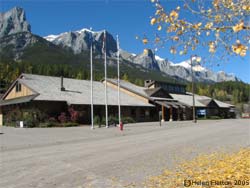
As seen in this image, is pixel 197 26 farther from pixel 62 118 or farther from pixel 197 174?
pixel 62 118

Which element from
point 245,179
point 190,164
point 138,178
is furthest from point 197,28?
point 190,164

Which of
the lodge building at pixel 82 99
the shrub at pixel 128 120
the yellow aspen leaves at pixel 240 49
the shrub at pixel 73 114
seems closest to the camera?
the yellow aspen leaves at pixel 240 49

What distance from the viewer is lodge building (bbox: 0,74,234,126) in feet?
132

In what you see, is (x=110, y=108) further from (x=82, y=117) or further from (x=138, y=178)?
(x=138, y=178)

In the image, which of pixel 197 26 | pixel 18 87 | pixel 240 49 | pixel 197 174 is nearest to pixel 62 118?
pixel 18 87

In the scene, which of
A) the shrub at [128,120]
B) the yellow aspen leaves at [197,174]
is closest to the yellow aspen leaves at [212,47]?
the yellow aspen leaves at [197,174]

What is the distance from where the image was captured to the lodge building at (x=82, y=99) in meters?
40.1

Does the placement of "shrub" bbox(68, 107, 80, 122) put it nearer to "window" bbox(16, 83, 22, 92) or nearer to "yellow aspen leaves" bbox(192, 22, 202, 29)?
"window" bbox(16, 83, 22, 92)

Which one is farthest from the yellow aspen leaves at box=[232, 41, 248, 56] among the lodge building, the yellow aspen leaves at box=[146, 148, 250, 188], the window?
the window

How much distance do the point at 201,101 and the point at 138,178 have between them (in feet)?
221

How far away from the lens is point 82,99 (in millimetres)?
43344

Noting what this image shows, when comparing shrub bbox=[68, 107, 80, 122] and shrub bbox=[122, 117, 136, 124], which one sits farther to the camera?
shrub bbox=[122, 117, 136, 124]

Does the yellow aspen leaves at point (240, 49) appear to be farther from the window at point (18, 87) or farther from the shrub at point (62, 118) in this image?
the window at point (18, 87)

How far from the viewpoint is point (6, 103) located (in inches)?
1698
